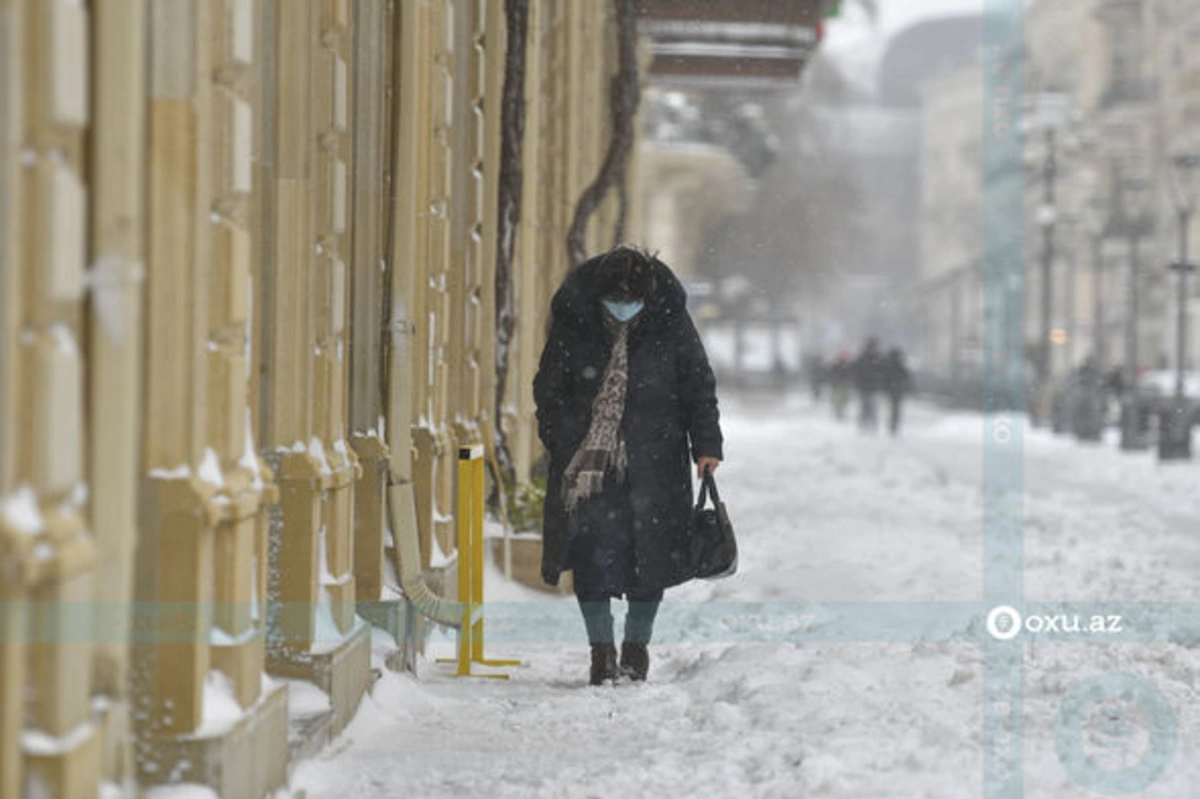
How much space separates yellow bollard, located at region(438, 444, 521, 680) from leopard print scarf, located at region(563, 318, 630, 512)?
74 cm

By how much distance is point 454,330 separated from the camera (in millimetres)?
11156

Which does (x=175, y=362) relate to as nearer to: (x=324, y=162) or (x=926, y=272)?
(x=324, y=162)

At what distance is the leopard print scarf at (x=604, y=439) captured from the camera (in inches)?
309

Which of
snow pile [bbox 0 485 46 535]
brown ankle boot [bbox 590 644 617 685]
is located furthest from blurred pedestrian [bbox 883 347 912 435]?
snow pile [bbox 0 485 46 535]

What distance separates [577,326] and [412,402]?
5.44 feet

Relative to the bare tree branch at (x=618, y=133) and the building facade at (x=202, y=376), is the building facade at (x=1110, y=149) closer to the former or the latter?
the bare tree branch at (x=618, y=133)

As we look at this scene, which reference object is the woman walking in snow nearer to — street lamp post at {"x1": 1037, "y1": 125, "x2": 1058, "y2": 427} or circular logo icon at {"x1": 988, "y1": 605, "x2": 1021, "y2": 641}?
circular logo icon at {"x1": 988, "y1": 605, "x2": 1021, "y2": 641}

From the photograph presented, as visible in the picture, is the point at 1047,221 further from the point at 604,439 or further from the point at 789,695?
the point at 789,695

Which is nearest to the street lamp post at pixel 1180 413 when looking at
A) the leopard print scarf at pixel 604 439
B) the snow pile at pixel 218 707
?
the leopard print scarf at pixel 604 439

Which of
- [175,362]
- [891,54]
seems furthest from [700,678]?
[891,54]

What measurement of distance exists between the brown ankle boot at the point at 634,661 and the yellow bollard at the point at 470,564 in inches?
20.0
